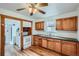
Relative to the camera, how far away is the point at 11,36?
5.33ft

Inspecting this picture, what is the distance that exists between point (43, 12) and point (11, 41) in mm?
867

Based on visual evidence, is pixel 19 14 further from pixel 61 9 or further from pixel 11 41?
pixel 61 9

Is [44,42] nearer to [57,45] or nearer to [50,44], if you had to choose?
[50,44]

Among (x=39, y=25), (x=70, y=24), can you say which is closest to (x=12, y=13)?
(x=39, y=25)

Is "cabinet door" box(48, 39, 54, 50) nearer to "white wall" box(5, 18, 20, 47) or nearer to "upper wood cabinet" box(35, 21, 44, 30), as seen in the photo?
"upper wood cabinet" box(35, 21, 44, 30)

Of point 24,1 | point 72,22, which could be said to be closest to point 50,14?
point 72,22

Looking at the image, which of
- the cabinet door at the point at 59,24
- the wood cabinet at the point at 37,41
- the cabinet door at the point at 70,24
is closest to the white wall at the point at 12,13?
the wood cabinet at the point at 37,41

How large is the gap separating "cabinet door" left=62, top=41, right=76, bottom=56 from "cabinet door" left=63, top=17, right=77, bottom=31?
28cm

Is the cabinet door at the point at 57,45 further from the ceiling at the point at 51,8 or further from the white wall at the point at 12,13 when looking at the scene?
the white wall at the point at 12,13

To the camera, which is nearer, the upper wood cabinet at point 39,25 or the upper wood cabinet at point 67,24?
the upper wood cabinet at point 67,24

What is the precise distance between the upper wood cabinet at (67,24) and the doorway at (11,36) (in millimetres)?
809

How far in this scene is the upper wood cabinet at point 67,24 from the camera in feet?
4.86

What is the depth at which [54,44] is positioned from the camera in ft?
5.36

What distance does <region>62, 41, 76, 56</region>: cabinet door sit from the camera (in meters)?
1.52
